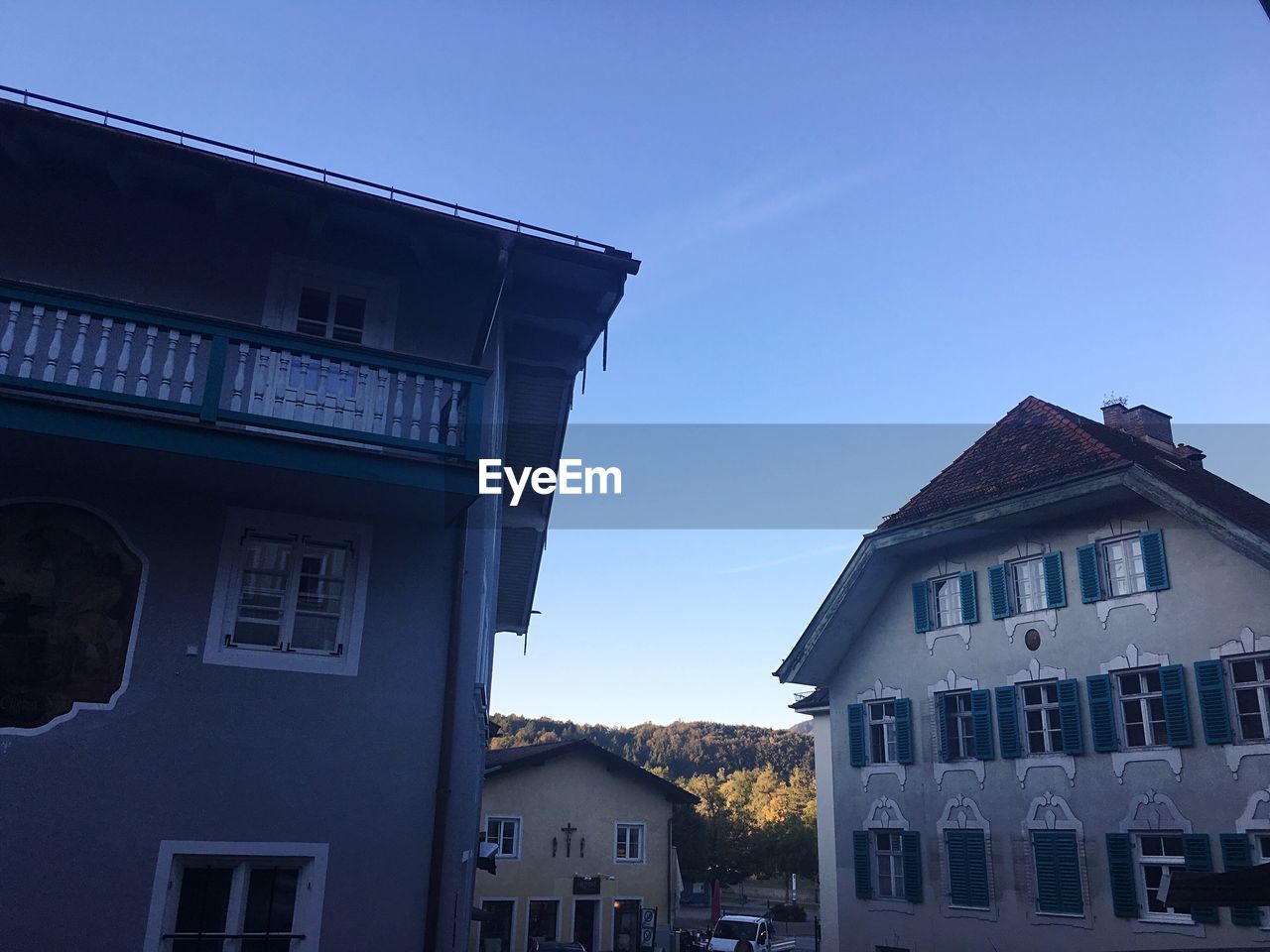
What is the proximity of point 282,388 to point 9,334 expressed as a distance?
2401mm

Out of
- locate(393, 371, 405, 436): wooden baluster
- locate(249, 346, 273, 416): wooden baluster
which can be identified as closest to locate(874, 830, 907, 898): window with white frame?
locate(393, 371, 405, 436): wooden baluster

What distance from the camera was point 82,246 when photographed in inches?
429

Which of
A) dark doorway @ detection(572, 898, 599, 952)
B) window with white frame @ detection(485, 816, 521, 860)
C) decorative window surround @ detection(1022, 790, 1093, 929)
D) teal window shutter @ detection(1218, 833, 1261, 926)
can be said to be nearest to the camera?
teal window shutter @ detection(1218, 833, 1261, 926)

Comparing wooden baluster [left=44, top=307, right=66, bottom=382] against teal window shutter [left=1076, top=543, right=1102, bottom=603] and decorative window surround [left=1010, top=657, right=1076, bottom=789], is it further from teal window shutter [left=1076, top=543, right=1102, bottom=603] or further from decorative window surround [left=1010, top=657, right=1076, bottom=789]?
decorative window surround [left=1010, top=657, right=1076, bottom=789]

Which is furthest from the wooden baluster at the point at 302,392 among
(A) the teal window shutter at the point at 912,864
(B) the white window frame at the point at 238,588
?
(A) the teal window shutter at the point at 912,864

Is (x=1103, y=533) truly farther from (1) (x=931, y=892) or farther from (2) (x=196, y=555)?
(2) (x=196, y=555)

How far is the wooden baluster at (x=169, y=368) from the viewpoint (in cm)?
960

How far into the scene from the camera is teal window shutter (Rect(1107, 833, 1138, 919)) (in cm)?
1744

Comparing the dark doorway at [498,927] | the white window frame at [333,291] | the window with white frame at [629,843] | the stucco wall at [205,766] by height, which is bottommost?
the dark doorway at [498,927]

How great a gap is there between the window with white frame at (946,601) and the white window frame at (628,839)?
16616 mm

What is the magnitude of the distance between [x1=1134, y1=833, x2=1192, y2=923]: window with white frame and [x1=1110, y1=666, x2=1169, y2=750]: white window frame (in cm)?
154

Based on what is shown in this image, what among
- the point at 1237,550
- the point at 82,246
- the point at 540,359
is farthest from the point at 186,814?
the point at 1237,550

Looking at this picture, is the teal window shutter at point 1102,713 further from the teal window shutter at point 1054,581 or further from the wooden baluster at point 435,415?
the wooden baluster at point 435,415

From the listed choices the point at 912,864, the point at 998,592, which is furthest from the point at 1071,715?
the point at 912,864
